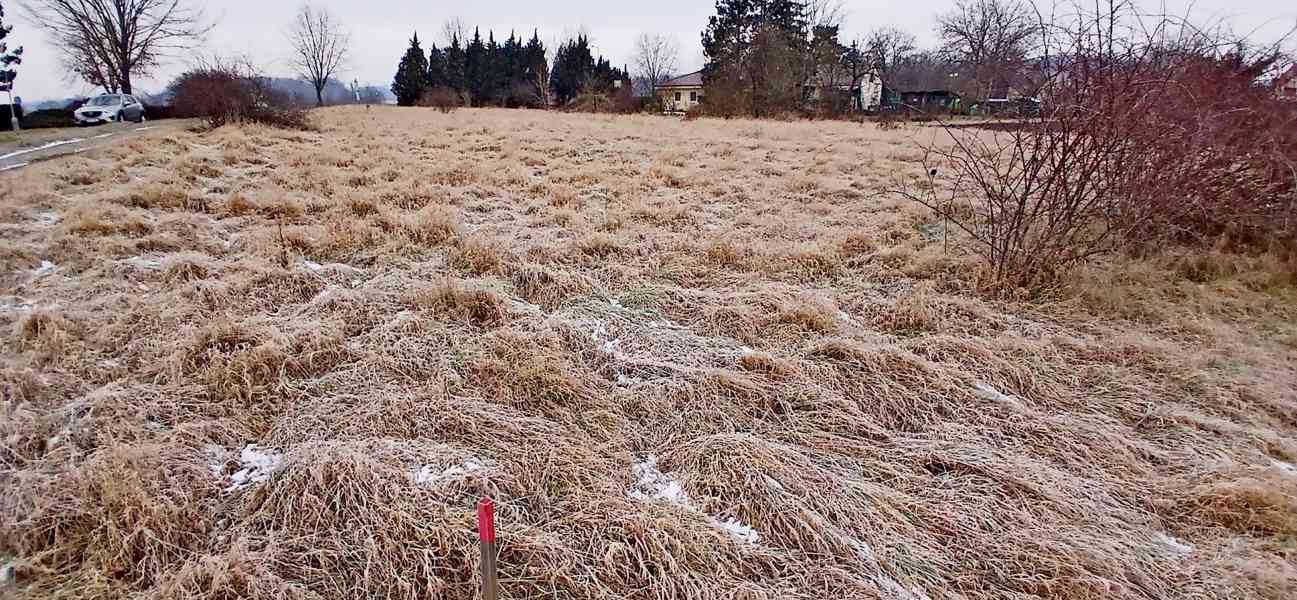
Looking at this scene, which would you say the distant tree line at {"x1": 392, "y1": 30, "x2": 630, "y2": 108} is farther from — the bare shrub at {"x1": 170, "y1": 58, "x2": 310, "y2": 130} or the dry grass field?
the dry grass field

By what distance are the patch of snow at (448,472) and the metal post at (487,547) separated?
2.87 ft

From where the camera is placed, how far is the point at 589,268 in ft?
13.9

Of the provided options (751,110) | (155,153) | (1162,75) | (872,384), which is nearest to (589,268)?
(872,384)

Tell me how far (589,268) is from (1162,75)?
403 cm

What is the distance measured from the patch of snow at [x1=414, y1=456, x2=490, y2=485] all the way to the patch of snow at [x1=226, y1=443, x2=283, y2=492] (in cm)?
53

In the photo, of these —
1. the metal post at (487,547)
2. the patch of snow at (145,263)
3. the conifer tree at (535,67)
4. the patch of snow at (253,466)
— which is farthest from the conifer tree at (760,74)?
the metal post at (487,547)

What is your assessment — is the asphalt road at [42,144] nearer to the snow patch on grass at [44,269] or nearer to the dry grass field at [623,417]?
the dry grass field at [623,417]

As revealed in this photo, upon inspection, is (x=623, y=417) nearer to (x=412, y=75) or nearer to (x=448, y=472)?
(x=448, y=472)

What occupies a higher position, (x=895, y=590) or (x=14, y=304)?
(x=14, y=304)

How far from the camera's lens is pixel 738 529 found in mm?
1849

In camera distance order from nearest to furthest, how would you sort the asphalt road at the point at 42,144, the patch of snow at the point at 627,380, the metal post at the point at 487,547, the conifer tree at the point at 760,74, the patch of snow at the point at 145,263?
the metal post at the point at 487,547, the patch of snow at the point at 627,380, the patch of snow at the point at 145,263, the asphalt road at the point at 42,144, the conifer tree at the point at 760,74

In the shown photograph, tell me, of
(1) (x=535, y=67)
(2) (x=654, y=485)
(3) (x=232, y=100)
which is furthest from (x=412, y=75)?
(2) (x=654, y=485)

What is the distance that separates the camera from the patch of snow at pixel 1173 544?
5.83ft

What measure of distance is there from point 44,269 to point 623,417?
13.7 feet
